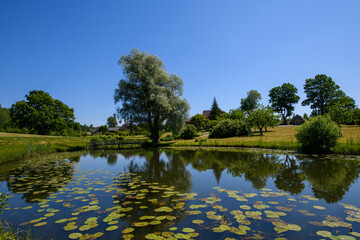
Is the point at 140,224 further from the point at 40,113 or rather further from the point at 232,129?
the point at 40,113

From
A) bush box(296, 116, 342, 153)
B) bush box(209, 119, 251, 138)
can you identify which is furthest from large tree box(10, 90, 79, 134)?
bush box(296, 116, 342, 153)

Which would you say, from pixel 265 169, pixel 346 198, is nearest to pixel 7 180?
pixel 265 169

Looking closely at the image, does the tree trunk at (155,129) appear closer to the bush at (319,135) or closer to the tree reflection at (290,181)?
the bush at (319,135)

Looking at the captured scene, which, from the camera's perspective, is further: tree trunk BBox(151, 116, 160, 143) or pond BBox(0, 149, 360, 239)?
tree trunk BBox(151, 116, 160, 143)

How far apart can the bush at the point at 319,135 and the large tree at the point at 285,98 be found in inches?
1911

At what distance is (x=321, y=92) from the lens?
174 feet

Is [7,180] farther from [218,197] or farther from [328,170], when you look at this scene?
[328,170]

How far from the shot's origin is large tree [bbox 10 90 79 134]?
1518 inches

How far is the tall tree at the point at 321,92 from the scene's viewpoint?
51031mm

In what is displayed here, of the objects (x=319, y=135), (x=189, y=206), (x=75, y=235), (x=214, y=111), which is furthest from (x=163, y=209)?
(x=214, y=111)

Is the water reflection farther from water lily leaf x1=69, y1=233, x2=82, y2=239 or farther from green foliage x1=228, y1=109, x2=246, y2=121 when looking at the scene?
green foliage x1=228, y1=109, x2=246, y2=121

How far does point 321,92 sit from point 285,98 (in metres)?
9.05

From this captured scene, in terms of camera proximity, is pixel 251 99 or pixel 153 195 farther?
pixel 251 99

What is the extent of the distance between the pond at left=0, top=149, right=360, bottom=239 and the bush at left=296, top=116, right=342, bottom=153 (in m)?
6.10
